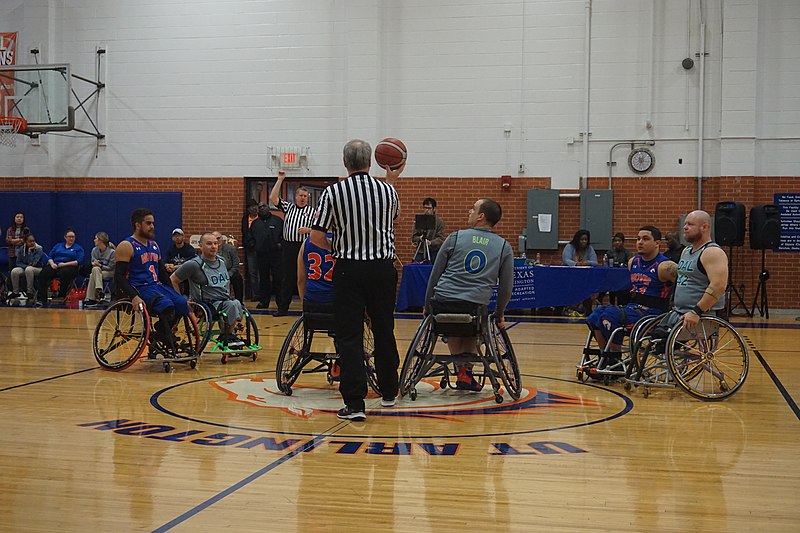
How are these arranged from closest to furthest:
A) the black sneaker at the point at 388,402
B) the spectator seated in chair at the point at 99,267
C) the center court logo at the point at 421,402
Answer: the center court logo at the point at 421,402, the black sneaker at the point at 388,402, the spectator seated in chair at the point at 99,267

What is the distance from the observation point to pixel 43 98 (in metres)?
13.0

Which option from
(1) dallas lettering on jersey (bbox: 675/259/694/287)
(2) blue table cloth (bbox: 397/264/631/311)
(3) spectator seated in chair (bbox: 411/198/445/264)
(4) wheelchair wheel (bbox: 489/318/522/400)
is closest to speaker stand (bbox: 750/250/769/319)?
(2) blue table cloth (bbox: 397/264/631/311)

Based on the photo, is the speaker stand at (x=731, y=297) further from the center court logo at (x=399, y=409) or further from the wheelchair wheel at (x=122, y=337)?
the wheelchair wheel at (x=122, y=337)

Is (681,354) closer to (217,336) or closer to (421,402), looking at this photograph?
(421,402)

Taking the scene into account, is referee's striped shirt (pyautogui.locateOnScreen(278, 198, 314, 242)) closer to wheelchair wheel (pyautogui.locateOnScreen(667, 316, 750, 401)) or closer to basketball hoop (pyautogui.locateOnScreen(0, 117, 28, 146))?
wheelchair wheel (pyautogui.locateOnScreen(667, 316, 750, 401))

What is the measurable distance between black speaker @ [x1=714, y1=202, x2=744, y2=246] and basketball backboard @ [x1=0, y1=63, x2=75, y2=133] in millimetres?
9554

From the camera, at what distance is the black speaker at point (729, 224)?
11273mm

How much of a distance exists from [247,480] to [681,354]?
318 centimetres

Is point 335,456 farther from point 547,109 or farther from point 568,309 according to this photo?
point 547,109

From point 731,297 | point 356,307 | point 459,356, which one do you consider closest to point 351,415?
point 356,307

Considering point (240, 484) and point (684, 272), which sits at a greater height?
point (684, 272)

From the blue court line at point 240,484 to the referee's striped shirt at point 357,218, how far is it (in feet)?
3.33

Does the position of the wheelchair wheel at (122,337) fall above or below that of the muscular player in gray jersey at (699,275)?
below

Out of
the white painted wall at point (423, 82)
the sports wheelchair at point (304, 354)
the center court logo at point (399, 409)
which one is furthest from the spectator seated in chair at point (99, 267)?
the sports wheelchair at point (304, 354)
